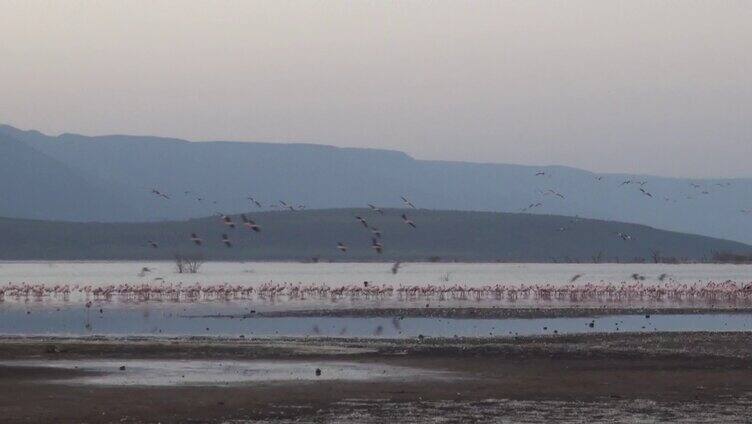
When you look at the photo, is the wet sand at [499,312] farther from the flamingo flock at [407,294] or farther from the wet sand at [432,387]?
the wet sand at [432,387]

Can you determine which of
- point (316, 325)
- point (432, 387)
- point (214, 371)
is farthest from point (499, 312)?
point (432, 387)

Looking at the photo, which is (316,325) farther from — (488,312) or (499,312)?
(499,312)

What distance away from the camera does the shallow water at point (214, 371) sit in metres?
31.1

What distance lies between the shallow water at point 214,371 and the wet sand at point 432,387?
514mm

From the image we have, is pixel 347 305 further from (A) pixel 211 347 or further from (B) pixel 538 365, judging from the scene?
(B) pixel 538 365

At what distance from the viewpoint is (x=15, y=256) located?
630 ft

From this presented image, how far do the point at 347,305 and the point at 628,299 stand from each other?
13.9m

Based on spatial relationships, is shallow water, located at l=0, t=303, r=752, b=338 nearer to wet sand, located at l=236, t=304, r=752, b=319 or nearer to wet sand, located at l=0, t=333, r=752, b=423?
wet sand, located at l=236, t=304, r=752, b=319

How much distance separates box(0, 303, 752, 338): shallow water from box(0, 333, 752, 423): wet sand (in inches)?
215

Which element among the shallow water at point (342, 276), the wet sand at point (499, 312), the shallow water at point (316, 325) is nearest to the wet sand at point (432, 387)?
the shallow water at point (316, 325)

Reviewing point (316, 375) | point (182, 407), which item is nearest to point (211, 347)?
point (316, 375)

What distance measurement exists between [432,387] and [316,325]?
2166 centimetres

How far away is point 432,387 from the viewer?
29.7m

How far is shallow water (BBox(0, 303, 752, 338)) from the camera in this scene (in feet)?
153
